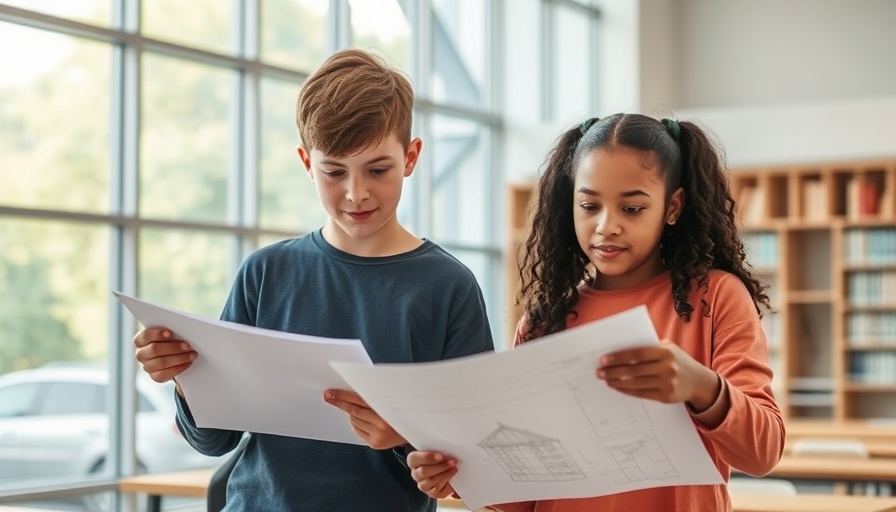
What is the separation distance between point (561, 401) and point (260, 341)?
0.44 metres

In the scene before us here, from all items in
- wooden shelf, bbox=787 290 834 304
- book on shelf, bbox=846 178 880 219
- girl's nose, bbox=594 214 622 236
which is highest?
book on shelf, bbox=846 178 880 219

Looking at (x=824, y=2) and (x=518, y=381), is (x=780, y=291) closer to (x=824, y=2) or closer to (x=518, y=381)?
(x=824, y=2)

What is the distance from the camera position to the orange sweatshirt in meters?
1.43

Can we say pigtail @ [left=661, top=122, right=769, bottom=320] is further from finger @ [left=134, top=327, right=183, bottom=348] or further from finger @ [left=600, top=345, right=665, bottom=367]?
finger @ [left=134, top=327, right=183, bottom=348]

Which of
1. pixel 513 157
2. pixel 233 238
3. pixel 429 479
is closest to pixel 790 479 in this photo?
pixel 233 238

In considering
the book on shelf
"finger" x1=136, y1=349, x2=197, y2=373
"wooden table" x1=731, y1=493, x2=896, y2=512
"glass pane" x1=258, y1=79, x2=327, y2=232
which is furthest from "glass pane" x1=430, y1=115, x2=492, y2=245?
"finger" x1=136, y1=349, x2=197, y2=373

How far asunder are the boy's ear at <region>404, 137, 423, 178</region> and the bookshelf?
→ 606 cm

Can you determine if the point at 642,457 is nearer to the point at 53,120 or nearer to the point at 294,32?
the point at 53,120

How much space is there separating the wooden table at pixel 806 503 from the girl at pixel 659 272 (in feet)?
4.90

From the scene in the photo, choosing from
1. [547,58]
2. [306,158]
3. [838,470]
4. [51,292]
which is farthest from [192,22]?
[306,158]

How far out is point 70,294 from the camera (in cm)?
534

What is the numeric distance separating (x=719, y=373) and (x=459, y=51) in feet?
23.5

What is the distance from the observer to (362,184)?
168cm

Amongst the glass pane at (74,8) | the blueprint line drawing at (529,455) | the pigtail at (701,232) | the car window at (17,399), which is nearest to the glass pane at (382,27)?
the glass pane at (74,8)
